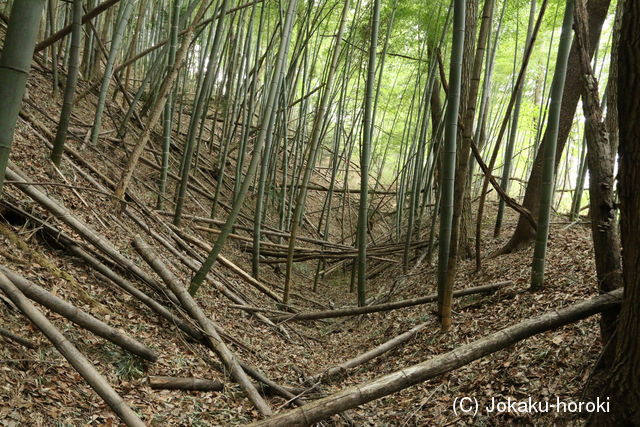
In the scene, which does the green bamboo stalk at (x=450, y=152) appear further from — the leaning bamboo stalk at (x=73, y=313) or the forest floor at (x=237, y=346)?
the leaning bamboo stalk at (x=73, y=313)

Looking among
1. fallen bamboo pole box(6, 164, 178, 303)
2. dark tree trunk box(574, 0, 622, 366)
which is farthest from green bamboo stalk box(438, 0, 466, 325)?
fallen bamboo pole box(6, 164, 178, 303)

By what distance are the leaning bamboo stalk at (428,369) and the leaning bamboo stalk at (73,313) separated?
107cm

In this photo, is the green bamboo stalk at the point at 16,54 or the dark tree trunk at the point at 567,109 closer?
the green bamboo stalk at the point at 16,54

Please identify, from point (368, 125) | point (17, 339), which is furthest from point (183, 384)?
point (368, 125)

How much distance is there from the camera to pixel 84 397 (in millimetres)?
2215

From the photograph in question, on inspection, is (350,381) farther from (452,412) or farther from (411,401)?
(452,412)

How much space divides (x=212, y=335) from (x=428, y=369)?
1.46 metres

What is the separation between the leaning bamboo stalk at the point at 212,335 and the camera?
264 cm

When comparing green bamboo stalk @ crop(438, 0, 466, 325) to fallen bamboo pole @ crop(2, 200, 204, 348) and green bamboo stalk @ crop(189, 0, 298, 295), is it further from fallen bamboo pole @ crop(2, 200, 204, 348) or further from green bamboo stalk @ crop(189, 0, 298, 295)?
fallen bamboo pole @ crop(2, 200, 204, 348)

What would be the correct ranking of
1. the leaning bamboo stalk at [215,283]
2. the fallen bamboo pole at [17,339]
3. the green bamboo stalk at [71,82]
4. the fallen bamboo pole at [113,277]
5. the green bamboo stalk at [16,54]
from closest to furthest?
the green bamboo stalk at [16,54], the fallen bamboo pole at [17,339], the fallen bamboo pole at [113,277], the green bamboo stalk at [71,82], the leaning bamboo stalk at [215,283]

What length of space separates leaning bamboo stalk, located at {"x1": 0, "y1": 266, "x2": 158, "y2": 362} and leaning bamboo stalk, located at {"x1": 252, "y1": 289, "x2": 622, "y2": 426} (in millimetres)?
1066

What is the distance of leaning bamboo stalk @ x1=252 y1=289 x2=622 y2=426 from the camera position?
1880 mm

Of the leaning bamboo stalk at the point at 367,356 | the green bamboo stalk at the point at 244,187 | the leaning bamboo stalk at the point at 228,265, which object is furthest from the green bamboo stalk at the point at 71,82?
the leaning bamboo stalk at the point at 367,356

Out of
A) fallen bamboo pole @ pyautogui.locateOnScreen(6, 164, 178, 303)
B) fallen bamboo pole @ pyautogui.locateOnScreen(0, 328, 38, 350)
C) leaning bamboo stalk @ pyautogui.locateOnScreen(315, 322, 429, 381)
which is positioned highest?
fallen bamboo pole @ pyautogui.locateOnScreen(6, 164, 178, 303)
